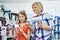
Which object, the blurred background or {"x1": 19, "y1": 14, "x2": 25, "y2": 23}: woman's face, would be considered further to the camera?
{"x1": 19, "y1": 14, "x2": 25, "y2": 23}: woman's face

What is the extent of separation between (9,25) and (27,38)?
0.91 feet

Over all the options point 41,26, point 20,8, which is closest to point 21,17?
point 20,8

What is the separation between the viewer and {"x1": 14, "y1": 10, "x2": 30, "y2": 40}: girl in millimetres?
1637

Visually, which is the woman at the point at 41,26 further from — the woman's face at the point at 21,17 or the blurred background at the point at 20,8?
the woman's face at the point at 21,17

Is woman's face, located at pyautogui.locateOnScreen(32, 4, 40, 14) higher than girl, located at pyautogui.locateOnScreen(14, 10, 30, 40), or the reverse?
woman's face, located at pyautogui.locateOnScreen(32, 4, 40, 14)

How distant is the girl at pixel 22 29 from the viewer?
1.64m

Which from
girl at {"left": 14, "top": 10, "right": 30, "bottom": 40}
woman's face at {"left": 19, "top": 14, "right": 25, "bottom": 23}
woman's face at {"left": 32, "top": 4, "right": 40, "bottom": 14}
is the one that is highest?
woman's face at {"left": 32, "top": 4, "right": 40, "bottom": 14}

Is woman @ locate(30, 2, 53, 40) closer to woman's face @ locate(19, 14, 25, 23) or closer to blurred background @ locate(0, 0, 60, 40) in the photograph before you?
blurred background @ locate(0, 0, 60, 40)

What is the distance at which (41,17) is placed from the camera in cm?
159

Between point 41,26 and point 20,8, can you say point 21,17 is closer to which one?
point 20,8

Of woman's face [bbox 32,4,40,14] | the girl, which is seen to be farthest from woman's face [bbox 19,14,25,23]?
woman's face [bbox 32,4,40,14]

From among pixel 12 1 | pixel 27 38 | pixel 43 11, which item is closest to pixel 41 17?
pixel 43 11

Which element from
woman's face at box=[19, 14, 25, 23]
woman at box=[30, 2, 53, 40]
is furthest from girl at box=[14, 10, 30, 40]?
woman at box=[30, 2, 53, 40]

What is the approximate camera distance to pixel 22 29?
65.5 inches
